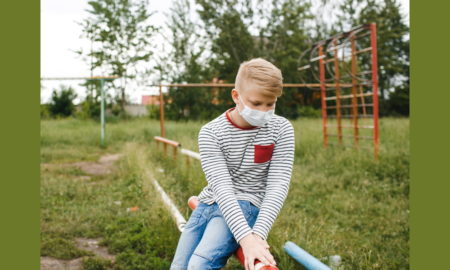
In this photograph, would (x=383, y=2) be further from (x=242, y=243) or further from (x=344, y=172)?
(x=242, y=243)

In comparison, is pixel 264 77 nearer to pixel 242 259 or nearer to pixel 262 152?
pixel 262 152

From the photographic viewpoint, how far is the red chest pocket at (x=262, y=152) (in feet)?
5.76

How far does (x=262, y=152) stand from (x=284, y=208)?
7.88 feet

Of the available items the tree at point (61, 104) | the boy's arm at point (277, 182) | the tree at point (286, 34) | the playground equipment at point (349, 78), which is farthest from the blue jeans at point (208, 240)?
the tree at point (286, 34)

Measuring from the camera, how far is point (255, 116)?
→ 1.71 m

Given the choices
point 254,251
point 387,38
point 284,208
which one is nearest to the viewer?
point 254,251

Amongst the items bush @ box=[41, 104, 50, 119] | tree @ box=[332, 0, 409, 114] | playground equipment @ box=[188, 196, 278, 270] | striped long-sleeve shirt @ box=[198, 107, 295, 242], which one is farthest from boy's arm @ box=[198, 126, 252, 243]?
tree @ box=[332, 0, 409, 114]

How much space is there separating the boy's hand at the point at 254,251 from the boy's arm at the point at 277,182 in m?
0.05

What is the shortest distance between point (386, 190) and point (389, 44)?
24332 mm

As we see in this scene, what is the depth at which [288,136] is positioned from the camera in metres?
1.82

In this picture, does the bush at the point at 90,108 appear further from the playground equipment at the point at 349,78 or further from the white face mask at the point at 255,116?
the white face mask at the point at 255,116

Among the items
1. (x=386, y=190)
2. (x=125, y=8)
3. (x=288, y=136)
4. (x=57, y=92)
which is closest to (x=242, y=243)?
(x=288, y=136)

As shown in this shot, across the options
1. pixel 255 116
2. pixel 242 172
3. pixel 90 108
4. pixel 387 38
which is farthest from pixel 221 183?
pixel 387 38

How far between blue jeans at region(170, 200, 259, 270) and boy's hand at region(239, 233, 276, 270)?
Answer: 136 millimetres
